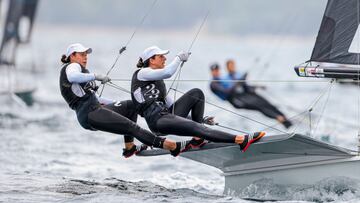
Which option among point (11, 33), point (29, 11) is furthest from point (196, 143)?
point (29, 11)

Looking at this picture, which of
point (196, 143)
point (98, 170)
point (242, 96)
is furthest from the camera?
point (242, 96)

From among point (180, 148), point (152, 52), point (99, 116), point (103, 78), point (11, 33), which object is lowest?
point (180, 148)

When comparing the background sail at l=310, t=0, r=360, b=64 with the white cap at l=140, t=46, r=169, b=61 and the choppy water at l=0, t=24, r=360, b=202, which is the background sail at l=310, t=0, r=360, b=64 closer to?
the choppy water at l=0, t=24, r=360, b=202

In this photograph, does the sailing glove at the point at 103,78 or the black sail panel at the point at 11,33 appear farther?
the black sail panel at the point at 11,33

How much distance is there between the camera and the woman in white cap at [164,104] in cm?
734

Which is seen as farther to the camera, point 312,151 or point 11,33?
point 11,33

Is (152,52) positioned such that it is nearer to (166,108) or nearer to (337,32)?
(166,108)

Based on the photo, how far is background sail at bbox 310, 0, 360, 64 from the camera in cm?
789

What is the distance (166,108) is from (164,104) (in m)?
0.09

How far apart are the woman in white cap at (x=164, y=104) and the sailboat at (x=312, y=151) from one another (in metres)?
0.29

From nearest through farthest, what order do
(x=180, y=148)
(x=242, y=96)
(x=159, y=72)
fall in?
(x=159, y=72), (x=180, y=148), (x=242, y=96)

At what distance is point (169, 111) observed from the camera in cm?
780

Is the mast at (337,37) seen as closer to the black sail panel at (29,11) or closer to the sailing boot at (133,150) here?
the sailing boot at (133,150)

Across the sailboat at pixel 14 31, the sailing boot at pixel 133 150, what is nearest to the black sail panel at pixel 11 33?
the sailboat at pixel 14 31
